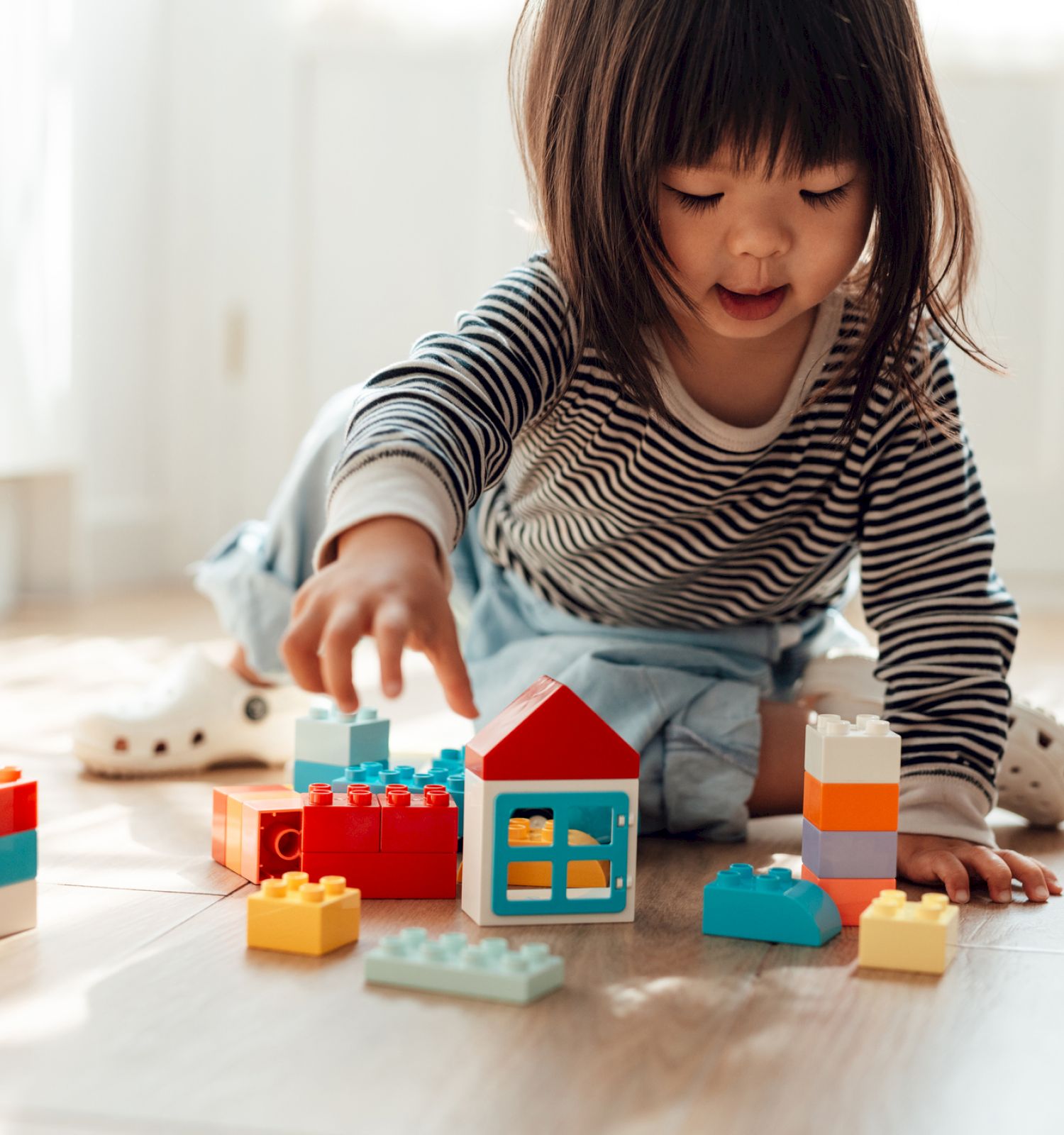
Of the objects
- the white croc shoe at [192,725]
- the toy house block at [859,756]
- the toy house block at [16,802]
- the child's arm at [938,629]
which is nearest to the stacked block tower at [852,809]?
the toy house block at [859,756]

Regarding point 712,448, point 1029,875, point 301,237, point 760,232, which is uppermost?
point 301,237

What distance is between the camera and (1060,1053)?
1.81 ft

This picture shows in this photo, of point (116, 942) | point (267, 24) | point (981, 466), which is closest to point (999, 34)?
point (981, 466)

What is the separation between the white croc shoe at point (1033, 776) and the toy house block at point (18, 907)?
621 millimetres

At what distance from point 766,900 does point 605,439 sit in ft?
1.05

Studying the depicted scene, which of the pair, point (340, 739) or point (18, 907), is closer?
point (18, 907)

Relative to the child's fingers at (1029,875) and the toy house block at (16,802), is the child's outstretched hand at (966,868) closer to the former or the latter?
Answer: the child's fingers at (1029,875)

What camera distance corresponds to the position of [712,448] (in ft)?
2.89

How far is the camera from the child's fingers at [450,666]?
1.79 feet

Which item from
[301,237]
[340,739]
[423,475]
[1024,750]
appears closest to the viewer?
[423,475]

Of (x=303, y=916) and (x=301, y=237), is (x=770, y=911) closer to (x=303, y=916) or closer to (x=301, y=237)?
(x=303, y=916)

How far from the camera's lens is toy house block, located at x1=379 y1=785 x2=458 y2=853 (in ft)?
2.40

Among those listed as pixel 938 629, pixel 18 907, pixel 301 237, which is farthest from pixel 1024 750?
pixel 301 237

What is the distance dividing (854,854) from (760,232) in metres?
0.32
